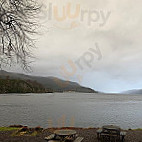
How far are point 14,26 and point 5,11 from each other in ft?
3.42

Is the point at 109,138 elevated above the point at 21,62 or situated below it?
below

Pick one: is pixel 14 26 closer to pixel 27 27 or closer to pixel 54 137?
pixel 27 27

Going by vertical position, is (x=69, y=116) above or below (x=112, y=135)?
below

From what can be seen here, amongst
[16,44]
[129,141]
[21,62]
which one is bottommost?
[129,141]

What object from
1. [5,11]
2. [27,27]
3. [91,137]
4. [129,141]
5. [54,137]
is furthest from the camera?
→ [91,137]

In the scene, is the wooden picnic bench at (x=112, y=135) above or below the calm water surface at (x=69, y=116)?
above

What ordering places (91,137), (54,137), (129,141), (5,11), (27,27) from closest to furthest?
(5,11), (27,27), (54,137), (129,141), (91,137)

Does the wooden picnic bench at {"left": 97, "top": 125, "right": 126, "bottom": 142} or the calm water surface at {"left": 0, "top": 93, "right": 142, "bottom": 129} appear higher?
the wooden picnic bench at {"left": 97, "top": 125, "right": 126, "bottom": 142}

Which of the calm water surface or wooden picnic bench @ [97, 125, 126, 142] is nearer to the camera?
wooden picnic bench @ [97, 125, 126, 142]

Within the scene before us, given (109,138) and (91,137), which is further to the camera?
(91,137)

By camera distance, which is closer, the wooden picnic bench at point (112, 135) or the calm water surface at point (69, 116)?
the wooden picnic bench at point (112, 135)

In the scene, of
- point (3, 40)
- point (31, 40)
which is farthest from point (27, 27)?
point (3, 40)

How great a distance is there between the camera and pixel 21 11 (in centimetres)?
1060

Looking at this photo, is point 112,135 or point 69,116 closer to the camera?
point 112,135
